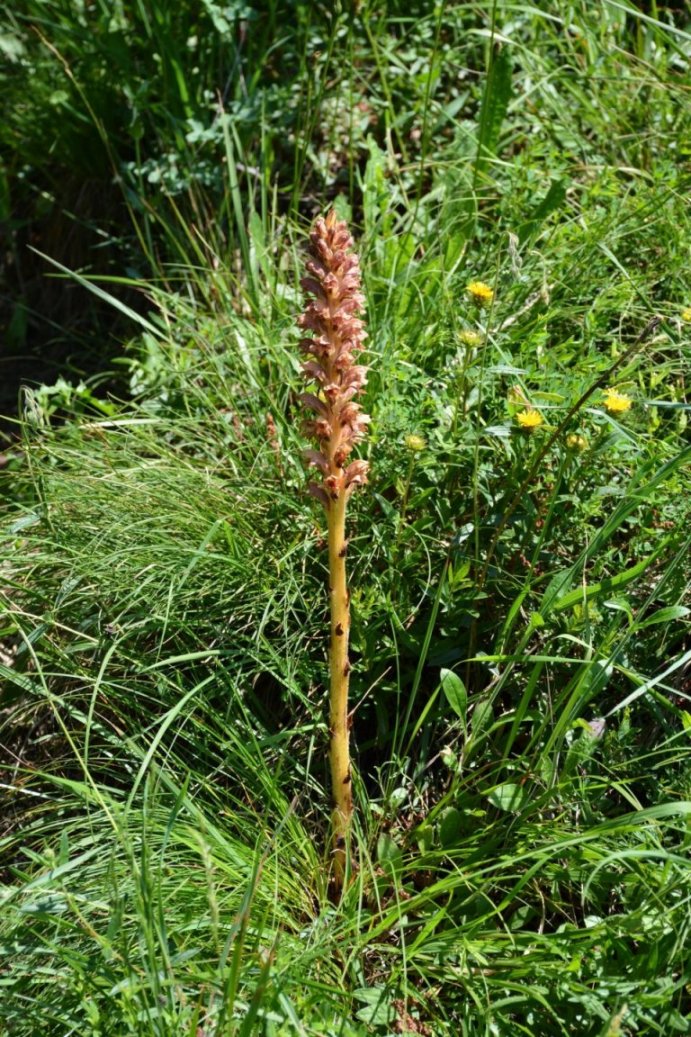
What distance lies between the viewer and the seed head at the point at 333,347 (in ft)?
5.89

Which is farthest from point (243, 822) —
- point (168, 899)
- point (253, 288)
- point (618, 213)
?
point (618, 213)

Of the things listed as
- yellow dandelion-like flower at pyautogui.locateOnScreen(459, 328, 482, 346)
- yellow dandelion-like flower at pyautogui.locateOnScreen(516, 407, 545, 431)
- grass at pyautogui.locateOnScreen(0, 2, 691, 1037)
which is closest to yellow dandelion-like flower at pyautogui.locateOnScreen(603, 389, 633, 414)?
grass at pyautogui.locateOnScreen(0, 2, 691, 1037)

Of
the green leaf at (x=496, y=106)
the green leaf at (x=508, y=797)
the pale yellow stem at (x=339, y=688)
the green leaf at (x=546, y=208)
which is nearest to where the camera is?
the pale yellow stem at (x=339, y=688)

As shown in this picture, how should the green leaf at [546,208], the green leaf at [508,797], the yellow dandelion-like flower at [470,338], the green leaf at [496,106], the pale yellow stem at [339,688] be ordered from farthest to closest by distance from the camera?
the green leaf at [496,106]
the green leaf at [546,208]
the yellow dandelion-like flower at [470,338]
the green leaf at [508,797]
the pale yellow stem at [339,688]

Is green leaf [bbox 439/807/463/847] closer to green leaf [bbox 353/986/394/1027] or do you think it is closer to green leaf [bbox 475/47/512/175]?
green leaf [bbox 353/986/394/1027]

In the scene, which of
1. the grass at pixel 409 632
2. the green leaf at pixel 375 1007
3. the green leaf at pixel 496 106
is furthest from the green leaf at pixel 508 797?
the green leaf at pixel 496 106

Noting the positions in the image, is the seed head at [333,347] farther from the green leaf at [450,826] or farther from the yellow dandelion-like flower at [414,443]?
the green leaf at [450,826]

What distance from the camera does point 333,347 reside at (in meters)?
1.83

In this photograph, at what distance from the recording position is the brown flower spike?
1.80 m

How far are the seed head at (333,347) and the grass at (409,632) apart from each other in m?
0.45

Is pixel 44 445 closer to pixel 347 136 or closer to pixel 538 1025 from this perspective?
pixel 347 136

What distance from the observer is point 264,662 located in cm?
251

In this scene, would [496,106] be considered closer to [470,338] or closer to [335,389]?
[470,338]

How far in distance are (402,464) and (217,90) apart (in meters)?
1.70
